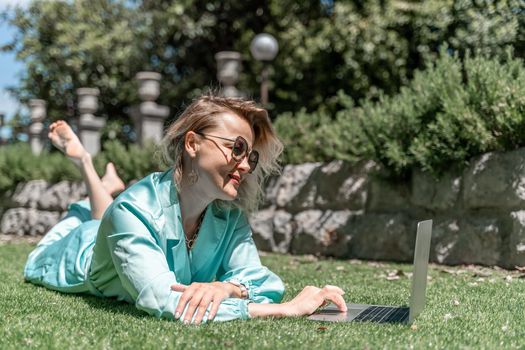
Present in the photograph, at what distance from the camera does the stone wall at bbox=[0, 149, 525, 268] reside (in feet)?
17.8

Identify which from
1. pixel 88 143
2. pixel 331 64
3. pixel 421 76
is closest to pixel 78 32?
pixel 88 143

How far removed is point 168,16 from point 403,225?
832cm

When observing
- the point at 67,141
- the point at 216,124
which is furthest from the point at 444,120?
the point at 216,124

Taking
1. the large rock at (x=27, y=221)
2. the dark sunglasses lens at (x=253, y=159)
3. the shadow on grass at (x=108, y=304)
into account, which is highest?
the dark sunglasses lens at (x=253, y=159)

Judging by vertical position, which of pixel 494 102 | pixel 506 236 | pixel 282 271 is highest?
pixel 494 102

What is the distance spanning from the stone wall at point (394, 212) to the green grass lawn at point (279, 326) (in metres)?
1.20

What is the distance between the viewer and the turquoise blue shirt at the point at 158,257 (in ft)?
9.64

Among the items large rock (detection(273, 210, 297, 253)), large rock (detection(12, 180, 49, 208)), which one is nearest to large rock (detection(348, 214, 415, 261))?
large rock (detection(273, 210, 297, 253))

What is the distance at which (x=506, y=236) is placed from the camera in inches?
213

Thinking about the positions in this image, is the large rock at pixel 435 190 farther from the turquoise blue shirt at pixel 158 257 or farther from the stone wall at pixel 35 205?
the stone wall at pixel 35 205

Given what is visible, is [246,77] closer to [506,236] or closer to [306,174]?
[306,174]

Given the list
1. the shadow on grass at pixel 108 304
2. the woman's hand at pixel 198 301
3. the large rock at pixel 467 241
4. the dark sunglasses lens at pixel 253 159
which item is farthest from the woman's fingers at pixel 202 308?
the large rock at pixel 467 241

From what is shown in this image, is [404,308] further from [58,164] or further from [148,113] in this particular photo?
[58,164]

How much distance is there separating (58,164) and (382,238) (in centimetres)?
607
